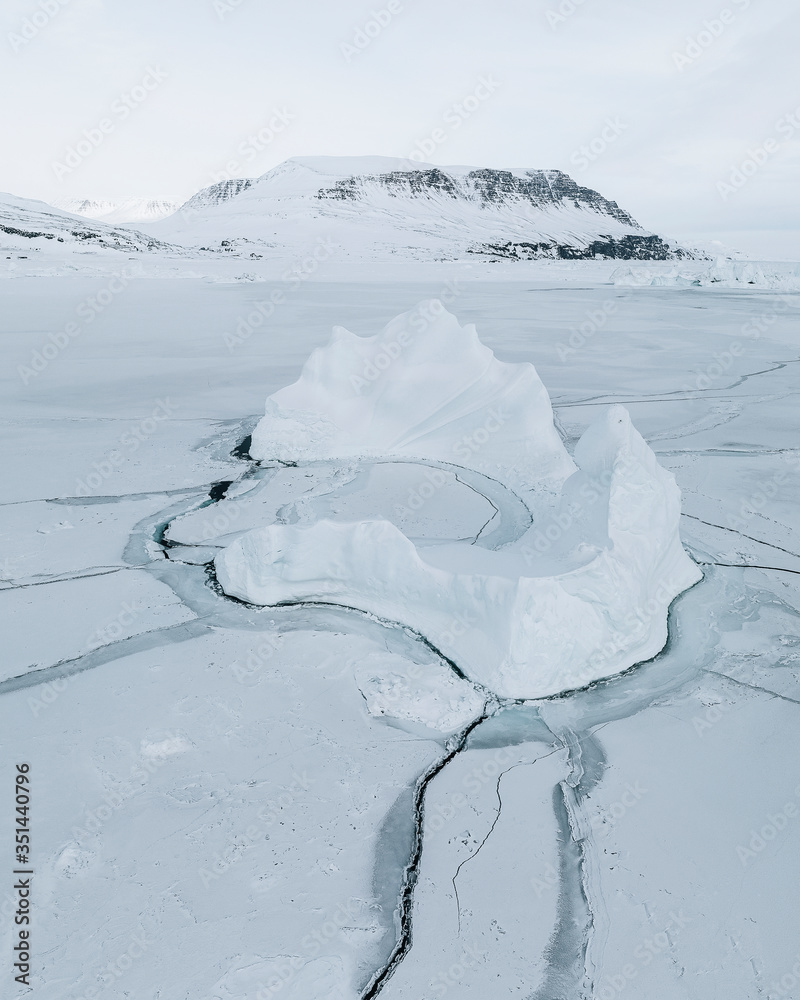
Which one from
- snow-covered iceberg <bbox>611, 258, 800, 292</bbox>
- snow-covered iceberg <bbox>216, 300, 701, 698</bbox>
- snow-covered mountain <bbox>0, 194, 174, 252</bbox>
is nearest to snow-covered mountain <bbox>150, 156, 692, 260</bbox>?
snow-covered mountain <bbox>0, 194, 174, 252</bbox>

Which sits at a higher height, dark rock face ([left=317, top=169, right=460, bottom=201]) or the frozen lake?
dark rock face ([left=317, top=169, right=460, bottom=201])

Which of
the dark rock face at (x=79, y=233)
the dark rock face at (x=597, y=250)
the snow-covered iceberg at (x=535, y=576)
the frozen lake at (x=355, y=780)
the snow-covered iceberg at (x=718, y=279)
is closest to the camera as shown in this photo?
the frozen lake at (x=355, y=780)

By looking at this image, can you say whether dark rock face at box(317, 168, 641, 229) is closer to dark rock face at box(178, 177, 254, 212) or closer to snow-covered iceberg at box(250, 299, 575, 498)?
dark rock face at box(178, 177, 254, 212)

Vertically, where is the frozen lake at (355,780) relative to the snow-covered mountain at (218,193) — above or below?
below

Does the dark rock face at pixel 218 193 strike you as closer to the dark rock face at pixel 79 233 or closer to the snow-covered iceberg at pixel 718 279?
the dark rock face at pixel 79 233

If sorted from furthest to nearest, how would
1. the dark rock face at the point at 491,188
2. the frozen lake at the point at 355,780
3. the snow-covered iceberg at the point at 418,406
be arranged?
the dark rock face at the point at 491,188 → the snow-covered iceberg at the point at 418,406 → the frozen lake at the point at 355,780

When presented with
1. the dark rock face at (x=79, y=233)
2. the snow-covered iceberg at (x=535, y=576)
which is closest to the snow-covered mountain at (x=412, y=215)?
the dark rock face at (x=79, y=233)

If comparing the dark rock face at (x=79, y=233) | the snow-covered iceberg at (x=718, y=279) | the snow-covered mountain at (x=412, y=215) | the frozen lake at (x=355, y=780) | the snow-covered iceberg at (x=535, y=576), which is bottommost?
the frozen lake at (x=355, y=780)
